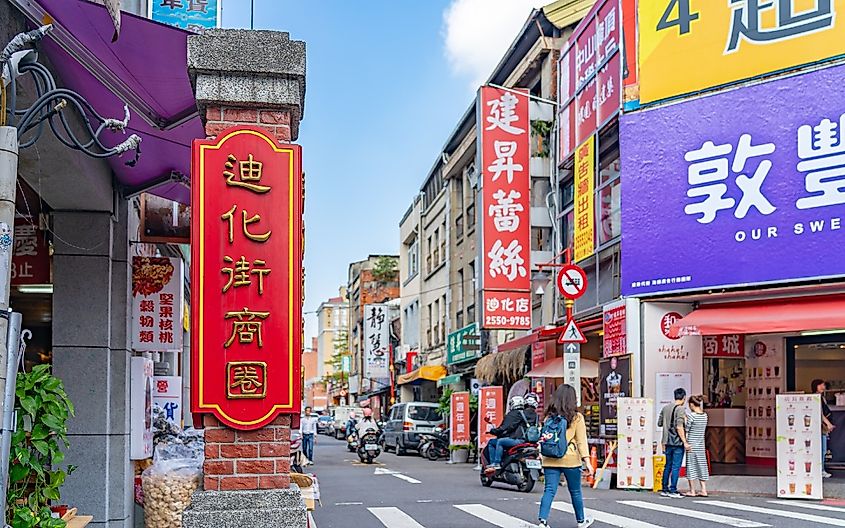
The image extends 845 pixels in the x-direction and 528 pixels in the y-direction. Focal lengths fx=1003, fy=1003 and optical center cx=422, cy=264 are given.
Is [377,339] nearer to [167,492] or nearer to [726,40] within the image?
[726,40]

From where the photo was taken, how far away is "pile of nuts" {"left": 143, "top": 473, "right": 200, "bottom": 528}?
626 centimetres

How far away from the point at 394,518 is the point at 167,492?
7.08m

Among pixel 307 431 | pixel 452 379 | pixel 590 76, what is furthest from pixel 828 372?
pixel 452 379

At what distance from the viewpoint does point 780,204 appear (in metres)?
16.6

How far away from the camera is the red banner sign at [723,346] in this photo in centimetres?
1881

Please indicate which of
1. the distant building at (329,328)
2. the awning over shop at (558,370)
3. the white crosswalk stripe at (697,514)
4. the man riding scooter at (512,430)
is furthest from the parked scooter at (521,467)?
the distant building at (329,328)

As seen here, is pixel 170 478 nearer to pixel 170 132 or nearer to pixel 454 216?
pixel 170 132

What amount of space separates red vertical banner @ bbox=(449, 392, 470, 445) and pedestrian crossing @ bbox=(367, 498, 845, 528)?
39.2 feet

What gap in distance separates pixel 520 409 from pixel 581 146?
6.77 m

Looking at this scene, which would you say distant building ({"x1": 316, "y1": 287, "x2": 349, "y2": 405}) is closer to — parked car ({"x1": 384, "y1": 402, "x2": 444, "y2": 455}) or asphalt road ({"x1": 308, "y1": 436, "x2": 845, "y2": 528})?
parked car ({"x1": 384, "y1": 402, "x2": 444, "y2": 455})

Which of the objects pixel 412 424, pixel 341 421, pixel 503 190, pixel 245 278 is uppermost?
pixel 503 190

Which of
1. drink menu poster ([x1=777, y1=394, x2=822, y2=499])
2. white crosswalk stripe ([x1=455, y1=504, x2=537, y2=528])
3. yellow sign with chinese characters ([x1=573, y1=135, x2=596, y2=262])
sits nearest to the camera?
white crosswalk stripe ([x1=455, y1=504, x2=537, y2=528])

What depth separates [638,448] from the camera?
54.6ft

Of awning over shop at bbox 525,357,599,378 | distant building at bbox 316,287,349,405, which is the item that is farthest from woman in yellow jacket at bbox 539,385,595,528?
distant building at bbox 316,287,349,405
